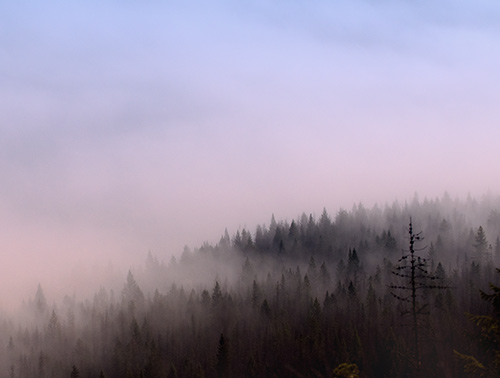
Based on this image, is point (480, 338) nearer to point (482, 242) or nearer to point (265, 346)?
point (265, 346)

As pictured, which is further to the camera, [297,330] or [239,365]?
[297,330]

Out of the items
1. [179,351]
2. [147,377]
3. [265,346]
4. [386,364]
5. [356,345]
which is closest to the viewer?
[386,364]

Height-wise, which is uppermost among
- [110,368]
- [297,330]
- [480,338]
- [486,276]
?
[480,338]

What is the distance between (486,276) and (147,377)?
109693 millimetres

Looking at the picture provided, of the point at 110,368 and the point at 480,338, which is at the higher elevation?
the point at 480,338

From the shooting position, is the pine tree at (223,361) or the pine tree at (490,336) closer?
the pine tree at (490,336)

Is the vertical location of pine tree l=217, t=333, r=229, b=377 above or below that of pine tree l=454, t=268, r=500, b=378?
below

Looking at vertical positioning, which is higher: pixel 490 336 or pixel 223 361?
pixel 490 336

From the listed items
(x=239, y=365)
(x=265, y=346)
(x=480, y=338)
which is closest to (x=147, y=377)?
(x=239, y=365)

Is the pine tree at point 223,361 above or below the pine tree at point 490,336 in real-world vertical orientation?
below

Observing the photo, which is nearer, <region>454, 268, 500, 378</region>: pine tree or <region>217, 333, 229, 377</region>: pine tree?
<region>454, 268, 500, 378</region>: pine tree

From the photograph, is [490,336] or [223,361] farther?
[223,361]

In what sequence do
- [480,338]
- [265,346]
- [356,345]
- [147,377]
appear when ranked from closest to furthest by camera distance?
[480,338], [356,345], [147,377], [265,346]

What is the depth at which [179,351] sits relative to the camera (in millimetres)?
187000
